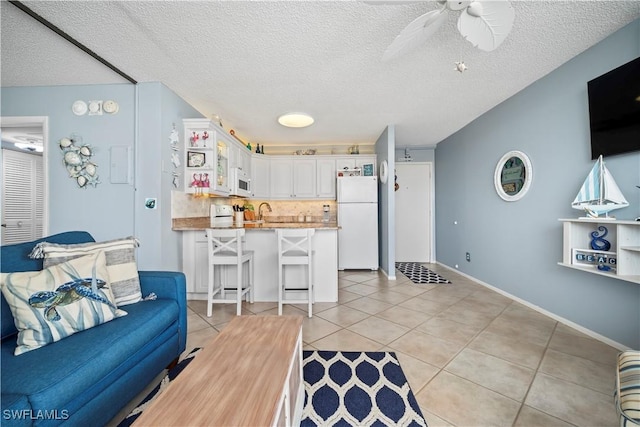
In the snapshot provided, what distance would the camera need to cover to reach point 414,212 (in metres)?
5.17

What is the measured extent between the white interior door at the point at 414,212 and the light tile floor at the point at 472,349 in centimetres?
194

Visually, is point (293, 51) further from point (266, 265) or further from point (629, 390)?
point (629, 390)

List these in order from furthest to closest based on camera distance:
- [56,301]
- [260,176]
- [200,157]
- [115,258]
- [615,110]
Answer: [260,176]
[200,157]
[615,110]
[115,258]
[56,301]

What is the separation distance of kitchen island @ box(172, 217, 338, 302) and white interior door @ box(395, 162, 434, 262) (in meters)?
2.82

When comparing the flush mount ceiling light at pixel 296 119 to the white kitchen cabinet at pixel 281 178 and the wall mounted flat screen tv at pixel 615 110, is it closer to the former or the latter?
the white kitchen cabinet at pixel 281 178

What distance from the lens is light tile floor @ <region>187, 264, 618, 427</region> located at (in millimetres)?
1333

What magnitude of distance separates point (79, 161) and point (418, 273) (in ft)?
16.9

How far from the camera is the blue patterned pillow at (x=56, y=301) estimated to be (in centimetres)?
108

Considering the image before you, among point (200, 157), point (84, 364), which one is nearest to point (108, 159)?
point (200, 157)

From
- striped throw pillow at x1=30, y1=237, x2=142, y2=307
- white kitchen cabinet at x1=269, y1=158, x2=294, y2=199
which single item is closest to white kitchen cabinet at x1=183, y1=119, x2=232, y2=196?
striped throw pillow at x1=30, y1=237, x2=142, y2=307

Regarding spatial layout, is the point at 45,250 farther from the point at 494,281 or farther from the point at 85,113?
the point at 494,281

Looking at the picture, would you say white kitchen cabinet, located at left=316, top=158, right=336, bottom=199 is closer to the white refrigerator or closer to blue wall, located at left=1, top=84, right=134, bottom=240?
the white refrigerator

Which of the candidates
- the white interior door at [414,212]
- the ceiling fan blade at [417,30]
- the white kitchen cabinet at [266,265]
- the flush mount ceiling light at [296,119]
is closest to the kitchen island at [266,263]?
the white kitchen cabinet at [266,265]

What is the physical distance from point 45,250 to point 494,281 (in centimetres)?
465
